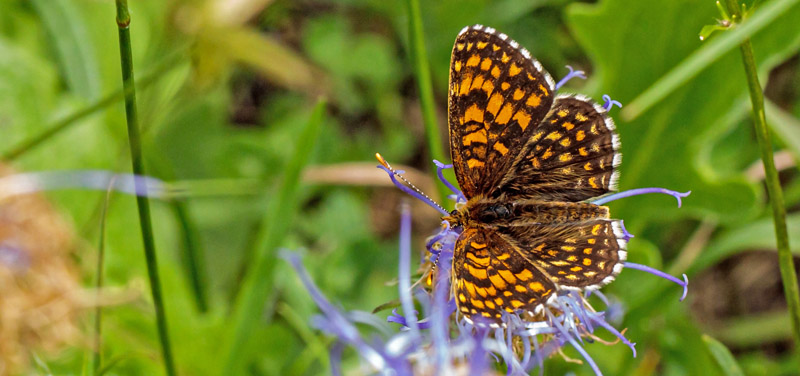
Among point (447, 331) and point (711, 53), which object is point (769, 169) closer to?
point (711, 53)

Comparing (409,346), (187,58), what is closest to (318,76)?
(187,58)

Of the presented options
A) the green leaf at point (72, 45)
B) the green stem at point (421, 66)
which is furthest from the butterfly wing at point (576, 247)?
the green leaf at point (72, 45)

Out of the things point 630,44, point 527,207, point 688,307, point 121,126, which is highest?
point 121,126

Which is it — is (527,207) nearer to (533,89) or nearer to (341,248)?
(533,89)

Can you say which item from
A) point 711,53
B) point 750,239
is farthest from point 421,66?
point 750,239

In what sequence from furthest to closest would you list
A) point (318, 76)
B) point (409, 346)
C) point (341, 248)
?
point (318, 76) → point (341, 248) → point (409, 346)

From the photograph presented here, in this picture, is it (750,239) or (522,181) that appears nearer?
(522,181)

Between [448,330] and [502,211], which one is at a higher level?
[502,211]

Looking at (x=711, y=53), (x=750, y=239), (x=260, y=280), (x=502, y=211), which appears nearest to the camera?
(x=711, y=53)

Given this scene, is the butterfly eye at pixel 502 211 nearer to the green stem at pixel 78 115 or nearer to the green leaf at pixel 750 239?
the green stem at pixel 78 115
